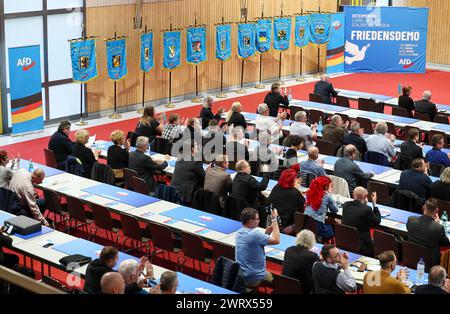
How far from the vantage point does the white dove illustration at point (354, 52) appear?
21.6 meters

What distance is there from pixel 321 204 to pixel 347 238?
28.1 inches

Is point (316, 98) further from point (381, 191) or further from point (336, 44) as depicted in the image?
point (381, 191)

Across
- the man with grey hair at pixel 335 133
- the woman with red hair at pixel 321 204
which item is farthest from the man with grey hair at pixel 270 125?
the woman with red hair at pixel 321 204

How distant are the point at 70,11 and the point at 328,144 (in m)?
7.92

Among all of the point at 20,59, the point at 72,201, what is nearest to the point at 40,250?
the point at 72,201

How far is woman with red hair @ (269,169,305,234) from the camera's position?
10047 mm

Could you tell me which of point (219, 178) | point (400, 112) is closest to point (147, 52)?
point (400, 112)

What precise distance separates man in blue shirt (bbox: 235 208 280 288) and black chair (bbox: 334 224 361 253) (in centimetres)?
131

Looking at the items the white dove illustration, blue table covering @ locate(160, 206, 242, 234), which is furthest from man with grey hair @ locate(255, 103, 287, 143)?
the white dove illustration

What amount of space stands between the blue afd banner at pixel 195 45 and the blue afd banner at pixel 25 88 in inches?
190

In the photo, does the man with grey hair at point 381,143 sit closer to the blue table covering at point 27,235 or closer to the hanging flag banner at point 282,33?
the blue table covering at point 27,235

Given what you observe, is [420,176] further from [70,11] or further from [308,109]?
[70,11]

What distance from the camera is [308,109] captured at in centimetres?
1711

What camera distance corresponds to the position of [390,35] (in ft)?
70.4
